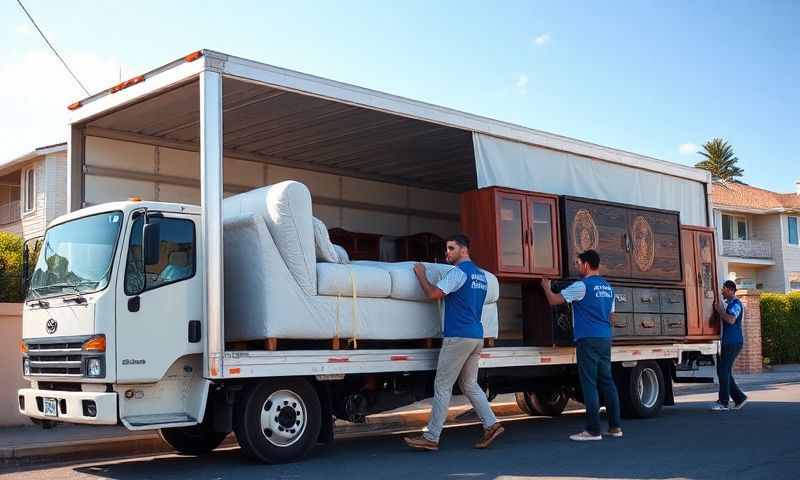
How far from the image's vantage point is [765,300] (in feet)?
85.5

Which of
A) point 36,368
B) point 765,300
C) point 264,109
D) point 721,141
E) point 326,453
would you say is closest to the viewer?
point 36,368

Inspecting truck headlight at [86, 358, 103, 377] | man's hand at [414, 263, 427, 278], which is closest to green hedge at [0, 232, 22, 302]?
truck headlight at [86, 358, 103, 377]

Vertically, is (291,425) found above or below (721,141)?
below

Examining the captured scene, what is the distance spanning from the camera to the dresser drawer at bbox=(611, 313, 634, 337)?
37.9 ft

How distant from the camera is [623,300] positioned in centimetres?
1171

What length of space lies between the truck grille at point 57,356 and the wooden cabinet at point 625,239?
587 cm

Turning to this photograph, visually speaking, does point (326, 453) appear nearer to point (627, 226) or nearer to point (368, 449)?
point (368, 449)

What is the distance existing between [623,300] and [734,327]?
8.50ft

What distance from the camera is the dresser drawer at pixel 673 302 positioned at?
41.0ft

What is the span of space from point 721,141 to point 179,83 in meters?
63.7

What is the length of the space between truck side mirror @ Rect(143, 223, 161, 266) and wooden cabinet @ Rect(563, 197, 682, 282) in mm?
5225

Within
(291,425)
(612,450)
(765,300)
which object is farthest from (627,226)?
(765,300)

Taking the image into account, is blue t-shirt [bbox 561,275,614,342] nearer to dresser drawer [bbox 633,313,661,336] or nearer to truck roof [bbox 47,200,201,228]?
dresser drawer [bbox 633,313,661,336]

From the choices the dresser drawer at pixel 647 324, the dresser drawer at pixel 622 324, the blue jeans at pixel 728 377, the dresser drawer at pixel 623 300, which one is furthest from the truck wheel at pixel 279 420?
the blue jeans at pixel 728 377
